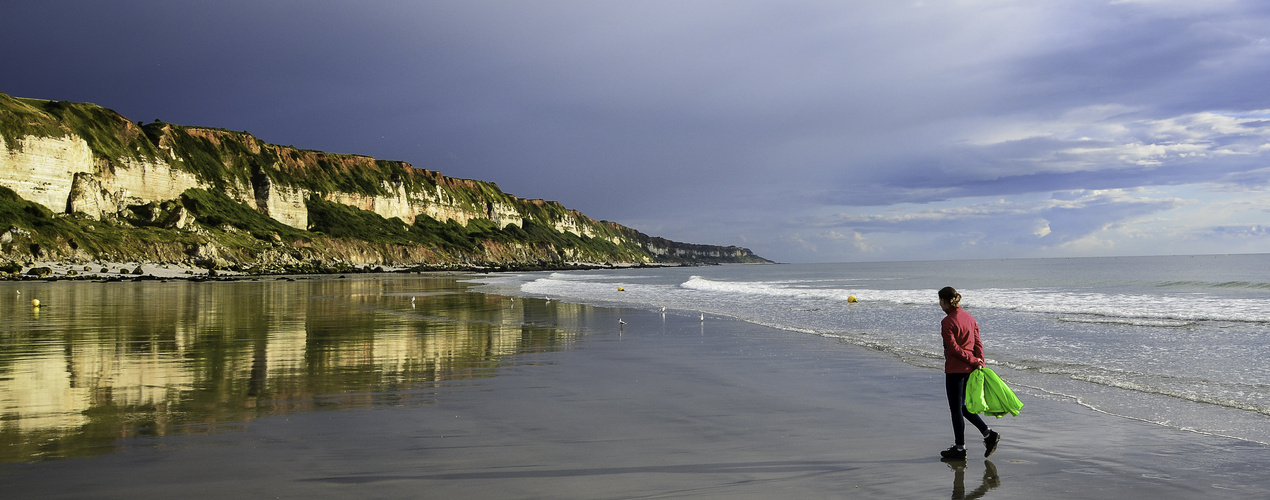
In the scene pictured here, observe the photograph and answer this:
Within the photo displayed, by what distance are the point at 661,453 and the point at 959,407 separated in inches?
114

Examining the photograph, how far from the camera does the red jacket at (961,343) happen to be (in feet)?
22.0

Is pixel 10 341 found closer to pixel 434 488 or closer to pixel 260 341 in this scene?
pixel 260 341

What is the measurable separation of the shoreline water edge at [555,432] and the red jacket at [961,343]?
2.91 feet

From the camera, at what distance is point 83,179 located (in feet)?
300

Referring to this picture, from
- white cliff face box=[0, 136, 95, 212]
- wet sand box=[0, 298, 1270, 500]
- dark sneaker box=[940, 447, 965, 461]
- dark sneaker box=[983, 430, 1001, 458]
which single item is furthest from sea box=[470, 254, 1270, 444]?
white cliff face box=[0, 136, 95, 212]

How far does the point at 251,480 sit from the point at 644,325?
16764mm

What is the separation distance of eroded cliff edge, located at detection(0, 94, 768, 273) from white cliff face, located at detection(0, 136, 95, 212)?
144mm

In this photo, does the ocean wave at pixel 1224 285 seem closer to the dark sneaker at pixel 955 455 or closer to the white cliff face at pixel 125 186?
the dark sneaker at pixel 955 455

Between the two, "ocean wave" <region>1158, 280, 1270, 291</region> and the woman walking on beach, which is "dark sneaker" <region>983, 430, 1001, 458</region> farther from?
"ocean wave" <region>1158, 280, 1270, 291</region>

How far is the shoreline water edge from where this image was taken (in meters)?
5.62

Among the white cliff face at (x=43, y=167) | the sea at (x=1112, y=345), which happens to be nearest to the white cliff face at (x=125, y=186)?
the white cliff face at (x=43, y=167)

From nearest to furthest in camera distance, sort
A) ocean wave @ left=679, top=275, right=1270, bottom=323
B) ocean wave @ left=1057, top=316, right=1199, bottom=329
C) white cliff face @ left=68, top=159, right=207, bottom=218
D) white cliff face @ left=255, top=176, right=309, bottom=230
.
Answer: ocean wave @ left=1057, top=316, right=1199, bottom=329, ocean wave @ left=679, top=275, right=1270, bottom=323, white cliff face @ left=68, top=159, right=207, bottom=218, white cliff face @ left=255, top=176, right=309, bottom=230

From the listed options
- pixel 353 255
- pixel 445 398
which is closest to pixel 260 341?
pixel 445 398

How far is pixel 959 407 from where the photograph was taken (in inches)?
262
